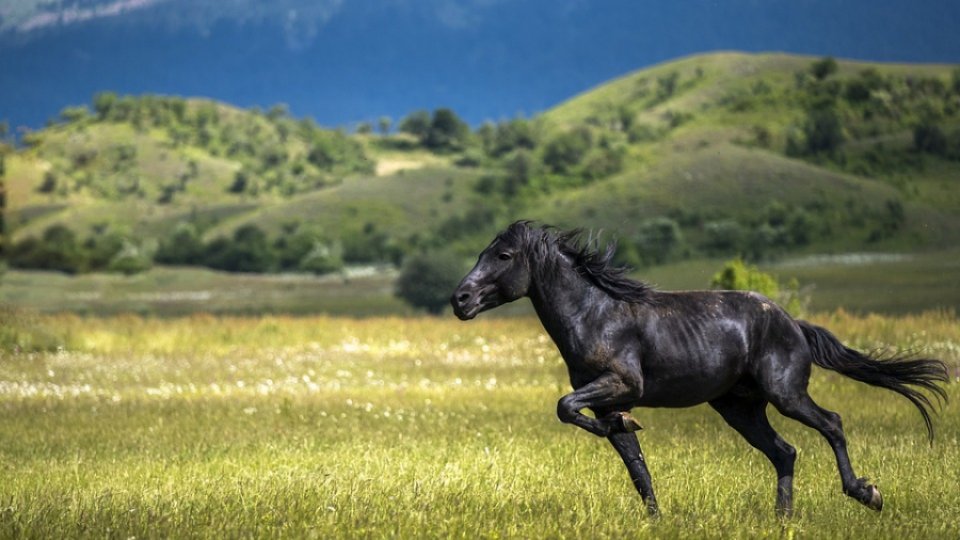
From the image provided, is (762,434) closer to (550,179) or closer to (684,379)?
(684,379)

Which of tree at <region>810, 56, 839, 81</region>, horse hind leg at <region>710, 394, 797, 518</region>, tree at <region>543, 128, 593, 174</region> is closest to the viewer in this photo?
horse hind leg at <region>710, 394, 797, 518</region>

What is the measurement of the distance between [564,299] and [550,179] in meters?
148

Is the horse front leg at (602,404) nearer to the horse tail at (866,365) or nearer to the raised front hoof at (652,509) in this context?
the raised front hoof at (652,509)

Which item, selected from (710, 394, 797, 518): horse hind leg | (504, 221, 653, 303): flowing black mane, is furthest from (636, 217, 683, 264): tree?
(504, 221, 653, 303): flowing black mane

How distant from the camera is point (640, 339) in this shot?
10.0 metres

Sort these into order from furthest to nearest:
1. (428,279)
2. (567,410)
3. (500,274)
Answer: (428,279), (500,274), (567,410)

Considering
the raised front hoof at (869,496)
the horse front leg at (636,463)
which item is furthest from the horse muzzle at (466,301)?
the raised front hoof at (869,496)

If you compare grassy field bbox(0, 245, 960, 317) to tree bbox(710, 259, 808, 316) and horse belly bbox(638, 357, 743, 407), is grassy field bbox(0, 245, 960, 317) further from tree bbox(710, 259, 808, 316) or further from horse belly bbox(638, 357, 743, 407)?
horse belly bbox(638, 357, 743, 407)

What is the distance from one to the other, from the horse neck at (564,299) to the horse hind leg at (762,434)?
1615 mm

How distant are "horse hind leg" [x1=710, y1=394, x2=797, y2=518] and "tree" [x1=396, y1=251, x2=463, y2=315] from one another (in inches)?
2452

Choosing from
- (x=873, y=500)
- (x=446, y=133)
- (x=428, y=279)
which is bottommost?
(x=428, y=279)

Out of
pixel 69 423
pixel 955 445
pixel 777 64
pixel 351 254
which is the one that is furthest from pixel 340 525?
pixel 777 64

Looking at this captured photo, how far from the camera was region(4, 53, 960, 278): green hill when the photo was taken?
368 ft

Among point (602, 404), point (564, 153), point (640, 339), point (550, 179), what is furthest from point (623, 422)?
point (564, 153)
